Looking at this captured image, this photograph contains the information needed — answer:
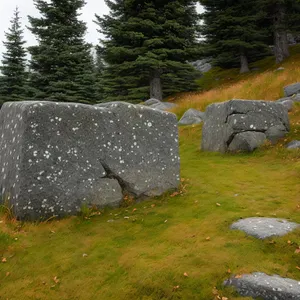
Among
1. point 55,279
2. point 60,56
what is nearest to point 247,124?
point 55,279

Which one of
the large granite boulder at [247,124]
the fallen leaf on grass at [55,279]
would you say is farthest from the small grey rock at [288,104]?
the fallen leaf on grass at [55,279]

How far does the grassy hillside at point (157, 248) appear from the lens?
12.6 ft

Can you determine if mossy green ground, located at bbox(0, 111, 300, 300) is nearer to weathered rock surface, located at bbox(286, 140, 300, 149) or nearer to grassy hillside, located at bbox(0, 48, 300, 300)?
grassy hillside, located at bbox(0, 48, 300, 300)

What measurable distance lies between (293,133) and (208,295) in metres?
9.29

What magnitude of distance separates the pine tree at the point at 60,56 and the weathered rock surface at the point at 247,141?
75.3 feet

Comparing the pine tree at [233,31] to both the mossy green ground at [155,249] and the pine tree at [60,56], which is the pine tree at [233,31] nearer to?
the pine tree at [60,56]

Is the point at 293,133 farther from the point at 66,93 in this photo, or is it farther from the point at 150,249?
the point at 66,93

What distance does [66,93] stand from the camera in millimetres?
31062

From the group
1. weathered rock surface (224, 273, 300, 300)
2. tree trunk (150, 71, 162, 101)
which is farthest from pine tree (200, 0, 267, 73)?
weathered rock surface (224, 273, 300, 300)

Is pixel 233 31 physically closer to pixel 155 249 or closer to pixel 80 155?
pixel 80 155

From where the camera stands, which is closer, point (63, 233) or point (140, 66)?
point (63, 233)

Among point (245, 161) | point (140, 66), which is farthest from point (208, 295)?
point (140, 66)

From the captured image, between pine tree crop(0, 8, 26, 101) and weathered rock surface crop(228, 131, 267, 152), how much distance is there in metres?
30.4

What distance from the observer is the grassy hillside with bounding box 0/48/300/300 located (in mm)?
3846
